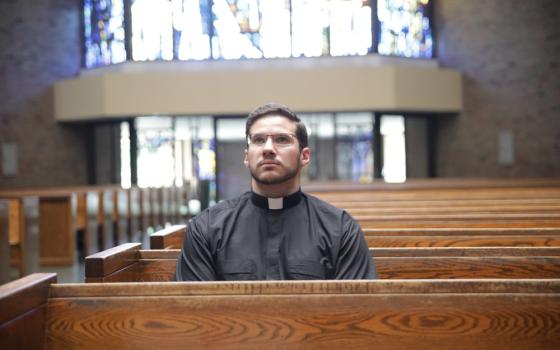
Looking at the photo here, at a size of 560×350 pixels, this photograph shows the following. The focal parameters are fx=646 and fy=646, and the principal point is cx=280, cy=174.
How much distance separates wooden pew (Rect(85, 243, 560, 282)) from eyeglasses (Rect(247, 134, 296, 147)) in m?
0.64

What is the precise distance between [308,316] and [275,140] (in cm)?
81

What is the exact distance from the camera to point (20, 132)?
43.8ft

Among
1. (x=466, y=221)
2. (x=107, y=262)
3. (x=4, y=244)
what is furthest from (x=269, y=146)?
(x=4, y=244)

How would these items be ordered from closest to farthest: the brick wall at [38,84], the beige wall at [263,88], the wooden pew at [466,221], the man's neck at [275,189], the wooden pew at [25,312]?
the wooden pew at [25,312] → the man's neck at [275,189] → the wooden pew at [466,221] → the beige wall at [263,88] → the brick wall at [38,84]

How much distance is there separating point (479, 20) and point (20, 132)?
9730 mm

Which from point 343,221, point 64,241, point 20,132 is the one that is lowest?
point 64,241

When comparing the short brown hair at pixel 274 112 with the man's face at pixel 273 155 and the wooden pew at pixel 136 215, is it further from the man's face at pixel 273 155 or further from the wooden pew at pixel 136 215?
the wooden pew at pixel 136 215

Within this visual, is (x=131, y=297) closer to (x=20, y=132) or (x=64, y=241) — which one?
(x=64, y=241)

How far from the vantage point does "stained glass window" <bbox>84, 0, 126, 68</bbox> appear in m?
13.6

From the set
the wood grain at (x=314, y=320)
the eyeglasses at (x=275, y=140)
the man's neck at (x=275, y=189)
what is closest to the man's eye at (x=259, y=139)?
the eyeglasses at (x=275, y=140)

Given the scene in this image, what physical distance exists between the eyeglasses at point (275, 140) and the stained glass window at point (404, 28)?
37.1 feet

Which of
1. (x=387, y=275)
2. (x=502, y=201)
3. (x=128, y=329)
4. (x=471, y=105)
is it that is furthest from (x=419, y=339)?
(x=471, y=105)

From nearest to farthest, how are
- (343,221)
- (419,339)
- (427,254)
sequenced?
(419,339) → (343,221) → (427,254)

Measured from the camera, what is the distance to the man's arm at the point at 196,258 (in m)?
2.09
